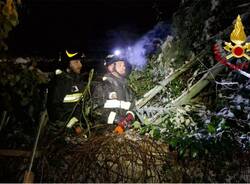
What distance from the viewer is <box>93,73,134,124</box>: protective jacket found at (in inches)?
286

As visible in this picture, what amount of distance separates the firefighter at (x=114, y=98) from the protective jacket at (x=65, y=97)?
0.50m

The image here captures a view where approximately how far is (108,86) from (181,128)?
1.87 metres

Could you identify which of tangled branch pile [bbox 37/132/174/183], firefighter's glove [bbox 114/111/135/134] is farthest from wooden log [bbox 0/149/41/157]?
firefighter's glove [bbox 114/111/135/134]

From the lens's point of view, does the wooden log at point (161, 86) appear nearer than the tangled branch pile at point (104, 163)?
No

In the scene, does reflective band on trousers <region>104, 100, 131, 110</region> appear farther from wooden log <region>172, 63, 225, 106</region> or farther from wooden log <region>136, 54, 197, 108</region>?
wooden log <region>172, 63, 225, 106</region>

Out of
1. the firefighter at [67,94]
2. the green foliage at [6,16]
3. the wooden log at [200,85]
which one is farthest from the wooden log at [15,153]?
the wooden log at [200,85]

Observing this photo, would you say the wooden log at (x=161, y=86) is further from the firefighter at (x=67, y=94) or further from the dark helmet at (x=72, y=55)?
the dark helmet at (x=72, y=55)

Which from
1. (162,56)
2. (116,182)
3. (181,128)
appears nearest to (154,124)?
(181,128)

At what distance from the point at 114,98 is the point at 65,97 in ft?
3.51

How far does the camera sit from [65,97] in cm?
711

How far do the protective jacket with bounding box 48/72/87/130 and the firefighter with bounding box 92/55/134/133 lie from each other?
0.50 metres

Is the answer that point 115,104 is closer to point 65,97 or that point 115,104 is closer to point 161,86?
point 65,97

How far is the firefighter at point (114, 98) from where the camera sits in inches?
285

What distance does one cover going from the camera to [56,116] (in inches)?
284
